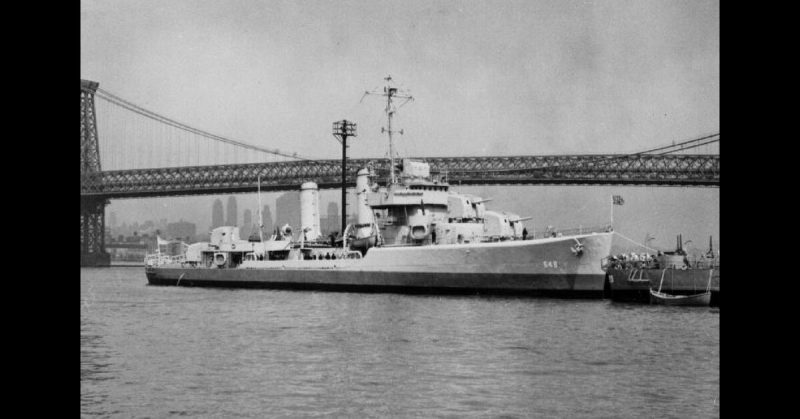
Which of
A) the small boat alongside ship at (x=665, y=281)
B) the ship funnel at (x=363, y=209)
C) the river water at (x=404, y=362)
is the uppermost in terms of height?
the ship funnel at (x=363, y=209)

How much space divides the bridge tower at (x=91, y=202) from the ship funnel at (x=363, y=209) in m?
34.7

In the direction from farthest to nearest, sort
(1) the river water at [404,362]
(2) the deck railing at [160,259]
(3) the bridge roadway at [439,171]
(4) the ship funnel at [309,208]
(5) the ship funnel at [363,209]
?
1. (3) the bridge roadway at [439,171]
2. (2) the deck railing at [160,259]
3. (4) the ship funnel at [309,208]
4. (5) the ship funnel at [363,209]
5. (1) the river water at [404,362]

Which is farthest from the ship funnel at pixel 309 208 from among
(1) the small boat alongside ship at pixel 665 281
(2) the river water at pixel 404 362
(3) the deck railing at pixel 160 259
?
(2) the river water at pixel 404 362

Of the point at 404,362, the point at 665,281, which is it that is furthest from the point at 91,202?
the point at 404,362

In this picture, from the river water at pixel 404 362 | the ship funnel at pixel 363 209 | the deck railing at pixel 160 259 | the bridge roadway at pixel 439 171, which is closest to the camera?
the river water at pixel 404 362

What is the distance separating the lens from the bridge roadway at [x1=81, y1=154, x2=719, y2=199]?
69.4 metres

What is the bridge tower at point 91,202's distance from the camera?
70.6m

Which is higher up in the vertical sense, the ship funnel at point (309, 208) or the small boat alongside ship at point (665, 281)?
the ship funnel at point (309, 208)

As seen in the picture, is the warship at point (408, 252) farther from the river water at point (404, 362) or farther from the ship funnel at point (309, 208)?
the river water at point (404, 362)

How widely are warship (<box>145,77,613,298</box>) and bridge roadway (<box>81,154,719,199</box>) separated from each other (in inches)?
826
